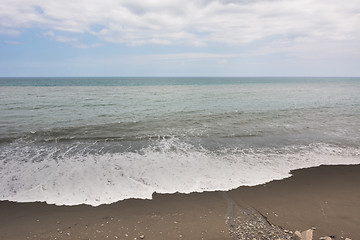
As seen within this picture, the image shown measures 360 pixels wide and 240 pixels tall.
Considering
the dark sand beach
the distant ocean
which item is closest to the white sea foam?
the distant ocean

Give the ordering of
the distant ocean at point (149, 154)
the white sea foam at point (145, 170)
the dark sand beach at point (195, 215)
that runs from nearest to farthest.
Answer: the dark sand beach at point (195, 215)
the white sea foam at point (145, 170)
the distant ocean at point (149, 154)

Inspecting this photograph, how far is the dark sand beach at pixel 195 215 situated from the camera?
5.10 metres

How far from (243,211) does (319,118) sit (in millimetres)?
18876

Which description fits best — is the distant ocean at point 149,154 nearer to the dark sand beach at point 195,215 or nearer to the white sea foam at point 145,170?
the white sea foam at point 145,170

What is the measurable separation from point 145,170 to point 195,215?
3.74 meters

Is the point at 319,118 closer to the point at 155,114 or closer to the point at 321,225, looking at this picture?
the point at 155,114

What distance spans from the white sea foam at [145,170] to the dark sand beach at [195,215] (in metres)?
0.56

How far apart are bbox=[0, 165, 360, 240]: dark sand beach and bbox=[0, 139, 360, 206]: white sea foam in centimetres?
56

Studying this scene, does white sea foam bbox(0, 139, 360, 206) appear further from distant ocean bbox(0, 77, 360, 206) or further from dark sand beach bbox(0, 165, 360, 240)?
dark sand beach bbox(0, 165, 360, 240)

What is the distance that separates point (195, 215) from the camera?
228 inches

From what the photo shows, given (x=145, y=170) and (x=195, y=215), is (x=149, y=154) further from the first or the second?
(x=195, y=215)

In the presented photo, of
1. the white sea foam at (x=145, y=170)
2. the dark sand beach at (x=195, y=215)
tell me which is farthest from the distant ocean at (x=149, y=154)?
the dark sand beach at (x=195, y=215)

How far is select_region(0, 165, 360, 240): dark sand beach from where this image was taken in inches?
201

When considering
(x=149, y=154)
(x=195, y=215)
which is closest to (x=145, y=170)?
(x=149, y=154)
